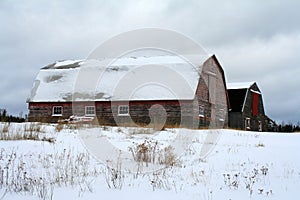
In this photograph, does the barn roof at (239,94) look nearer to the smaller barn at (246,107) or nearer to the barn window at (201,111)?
the smaller barn at (246,107)

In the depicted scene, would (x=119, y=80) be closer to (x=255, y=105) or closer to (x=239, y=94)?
(x=239, y=94)

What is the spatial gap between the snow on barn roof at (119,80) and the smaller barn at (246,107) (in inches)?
325

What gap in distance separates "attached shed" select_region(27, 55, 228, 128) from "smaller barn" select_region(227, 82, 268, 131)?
137 inches

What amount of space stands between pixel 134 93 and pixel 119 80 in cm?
219

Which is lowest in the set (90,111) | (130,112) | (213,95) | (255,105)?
(130,112)

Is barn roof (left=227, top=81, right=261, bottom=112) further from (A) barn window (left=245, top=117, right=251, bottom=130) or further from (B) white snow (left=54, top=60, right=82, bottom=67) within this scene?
(B) white snow (left=54, top=60, right=82, bottom=67)

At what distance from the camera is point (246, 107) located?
3672 centimetres

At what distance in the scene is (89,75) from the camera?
3092 cm

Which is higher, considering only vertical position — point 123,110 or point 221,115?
point 123,110

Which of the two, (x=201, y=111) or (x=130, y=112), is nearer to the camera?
(x=130, y=112)

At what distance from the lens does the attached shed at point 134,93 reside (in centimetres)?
2730

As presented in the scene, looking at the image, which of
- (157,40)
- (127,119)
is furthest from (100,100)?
(157,40)

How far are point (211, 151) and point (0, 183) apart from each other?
634 centimetres

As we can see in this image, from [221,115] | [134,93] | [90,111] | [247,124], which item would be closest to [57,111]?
[90,111]
